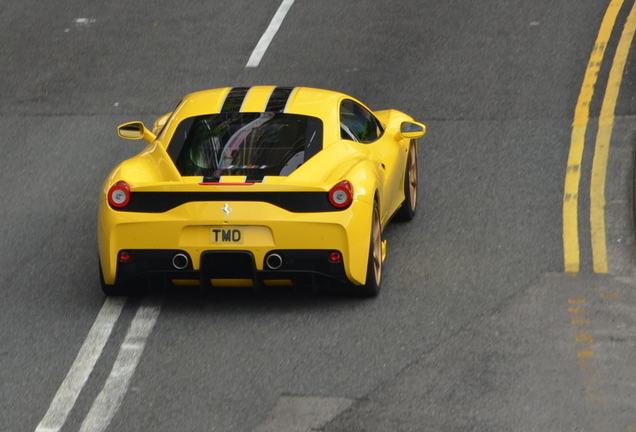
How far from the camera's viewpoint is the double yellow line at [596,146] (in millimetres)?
9935

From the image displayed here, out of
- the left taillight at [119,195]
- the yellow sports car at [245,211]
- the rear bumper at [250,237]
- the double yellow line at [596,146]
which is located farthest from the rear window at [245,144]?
the double yellow line at [596,146]

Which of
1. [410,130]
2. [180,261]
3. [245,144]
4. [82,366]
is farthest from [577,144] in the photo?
[82,366]

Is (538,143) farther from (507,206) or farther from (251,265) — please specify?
(251,265)

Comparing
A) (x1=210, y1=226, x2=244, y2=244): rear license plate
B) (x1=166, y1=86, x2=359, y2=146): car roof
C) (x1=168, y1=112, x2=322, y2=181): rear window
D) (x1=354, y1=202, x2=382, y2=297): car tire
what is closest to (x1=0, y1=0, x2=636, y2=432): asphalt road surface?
(x1=354, y1=202, x2=382, y2=297): car tire

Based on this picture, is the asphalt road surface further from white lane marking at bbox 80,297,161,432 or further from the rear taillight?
the rear taillight

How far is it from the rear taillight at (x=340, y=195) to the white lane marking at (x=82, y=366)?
68.0 inches

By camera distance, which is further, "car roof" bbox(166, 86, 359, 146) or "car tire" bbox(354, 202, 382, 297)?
"car roof" bbox(166, 86, 359, 146)

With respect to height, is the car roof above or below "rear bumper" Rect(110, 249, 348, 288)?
above

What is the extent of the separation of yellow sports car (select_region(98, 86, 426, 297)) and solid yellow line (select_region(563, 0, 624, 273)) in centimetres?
169

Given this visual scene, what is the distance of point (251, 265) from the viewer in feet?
27.7

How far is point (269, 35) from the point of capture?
1662 centimetres

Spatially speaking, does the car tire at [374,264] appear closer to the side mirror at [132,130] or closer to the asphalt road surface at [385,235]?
the asphalt road surface at [385,235]

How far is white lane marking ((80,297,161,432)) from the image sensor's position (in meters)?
7.12

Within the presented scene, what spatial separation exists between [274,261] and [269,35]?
8.61 meters
